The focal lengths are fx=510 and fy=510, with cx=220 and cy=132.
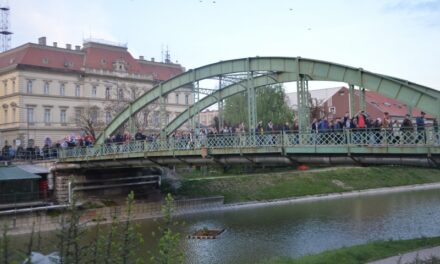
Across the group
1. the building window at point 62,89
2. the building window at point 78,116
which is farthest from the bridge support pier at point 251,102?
the building window at point 62,89

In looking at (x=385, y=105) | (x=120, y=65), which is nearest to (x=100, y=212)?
(x=385, y=105)

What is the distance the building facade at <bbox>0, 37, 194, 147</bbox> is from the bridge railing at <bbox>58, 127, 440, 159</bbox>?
26887mm

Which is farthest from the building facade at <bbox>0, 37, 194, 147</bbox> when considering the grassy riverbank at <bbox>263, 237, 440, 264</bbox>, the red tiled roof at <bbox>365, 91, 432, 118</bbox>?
the grassy riverbank at <bbox>263, 237, 440, 264</bbox>

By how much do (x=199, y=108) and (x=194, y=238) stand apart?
10253mm

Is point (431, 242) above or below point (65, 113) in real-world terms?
below

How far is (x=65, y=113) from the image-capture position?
2724 inches

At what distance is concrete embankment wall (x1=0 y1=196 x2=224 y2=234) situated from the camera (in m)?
28.0

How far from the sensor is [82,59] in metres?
71.9

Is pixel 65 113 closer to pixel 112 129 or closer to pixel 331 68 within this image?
pixel 112 129

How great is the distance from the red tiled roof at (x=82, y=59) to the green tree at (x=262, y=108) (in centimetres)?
2640

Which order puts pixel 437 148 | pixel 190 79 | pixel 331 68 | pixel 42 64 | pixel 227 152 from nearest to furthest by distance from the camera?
1. pixel 437 148
2. pixel 331 68
3. pixel 227 152
4. pixel 190 79
5. pixel 42 64

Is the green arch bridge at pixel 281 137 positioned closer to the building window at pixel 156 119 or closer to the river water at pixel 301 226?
the river water at pixel 301 226

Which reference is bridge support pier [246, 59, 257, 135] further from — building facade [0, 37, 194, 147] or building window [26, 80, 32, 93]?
building window [26, 80, 32, 93]

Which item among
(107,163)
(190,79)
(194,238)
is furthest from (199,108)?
(194,238)
